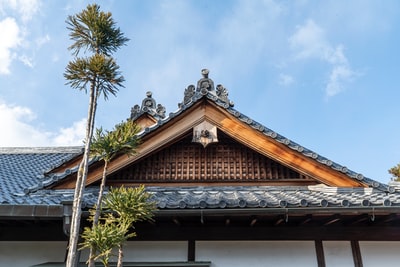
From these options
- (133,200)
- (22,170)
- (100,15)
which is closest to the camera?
(133,200)

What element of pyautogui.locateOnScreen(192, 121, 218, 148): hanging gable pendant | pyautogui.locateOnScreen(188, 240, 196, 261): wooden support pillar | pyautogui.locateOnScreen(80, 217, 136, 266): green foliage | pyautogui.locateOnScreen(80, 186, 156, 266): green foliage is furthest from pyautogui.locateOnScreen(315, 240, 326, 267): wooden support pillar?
pyautogui.locateOnScreen(80, 217, 136, 266): green foliage

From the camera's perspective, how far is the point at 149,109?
775 centimetres

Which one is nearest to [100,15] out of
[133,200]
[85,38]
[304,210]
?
[85,38]

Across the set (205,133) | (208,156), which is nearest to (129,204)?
(205,133)

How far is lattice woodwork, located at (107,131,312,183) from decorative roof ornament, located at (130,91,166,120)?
1.95 metres

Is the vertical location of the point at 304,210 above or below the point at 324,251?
above

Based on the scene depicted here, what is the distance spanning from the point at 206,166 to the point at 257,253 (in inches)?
72.5

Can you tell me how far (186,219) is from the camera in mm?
4461

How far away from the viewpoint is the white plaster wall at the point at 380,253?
450cm

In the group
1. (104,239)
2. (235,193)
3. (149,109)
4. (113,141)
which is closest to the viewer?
(104,239)

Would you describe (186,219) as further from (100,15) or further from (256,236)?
(100,15)

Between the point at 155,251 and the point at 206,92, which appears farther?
the point at 206,92

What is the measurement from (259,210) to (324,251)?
1321 mm

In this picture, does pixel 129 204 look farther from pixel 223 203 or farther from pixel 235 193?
pixel 235 193
